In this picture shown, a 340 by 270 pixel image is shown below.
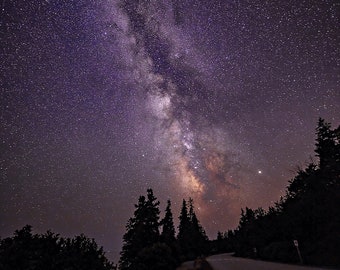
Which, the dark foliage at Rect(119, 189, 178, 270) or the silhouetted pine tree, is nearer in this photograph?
the silhouetted pine tree

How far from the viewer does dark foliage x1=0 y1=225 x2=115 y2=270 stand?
19.2 meters

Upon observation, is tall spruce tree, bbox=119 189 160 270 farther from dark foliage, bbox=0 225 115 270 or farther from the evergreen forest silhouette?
dark foliage, bbox=0 225 115 270

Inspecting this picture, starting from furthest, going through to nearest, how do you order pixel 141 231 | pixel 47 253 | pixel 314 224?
pixel 141 231, pixel 314 224, pixel 47 253

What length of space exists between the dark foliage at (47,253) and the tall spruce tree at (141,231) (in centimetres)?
1017

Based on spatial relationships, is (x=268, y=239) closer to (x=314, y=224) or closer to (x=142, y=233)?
(x=314, y=224)

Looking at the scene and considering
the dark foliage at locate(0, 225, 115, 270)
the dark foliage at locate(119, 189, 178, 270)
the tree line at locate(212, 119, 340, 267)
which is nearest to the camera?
the dark foliage at locate(0, 225, 115, 270)

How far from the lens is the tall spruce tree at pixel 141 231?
33250 millimetres

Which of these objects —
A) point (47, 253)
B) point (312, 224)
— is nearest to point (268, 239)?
point (312, 224)

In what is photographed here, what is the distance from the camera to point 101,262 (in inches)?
918

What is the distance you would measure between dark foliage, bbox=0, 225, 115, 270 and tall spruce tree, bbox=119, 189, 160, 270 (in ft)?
33.4

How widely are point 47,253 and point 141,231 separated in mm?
14574

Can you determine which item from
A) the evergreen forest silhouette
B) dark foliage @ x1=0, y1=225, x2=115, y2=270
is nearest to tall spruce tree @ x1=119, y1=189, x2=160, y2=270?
the evergreen forest silhouette

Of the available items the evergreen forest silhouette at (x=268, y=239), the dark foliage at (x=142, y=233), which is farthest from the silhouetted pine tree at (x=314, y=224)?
the dark foliage at (x=142, y=233)

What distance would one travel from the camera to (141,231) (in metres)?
34.1
